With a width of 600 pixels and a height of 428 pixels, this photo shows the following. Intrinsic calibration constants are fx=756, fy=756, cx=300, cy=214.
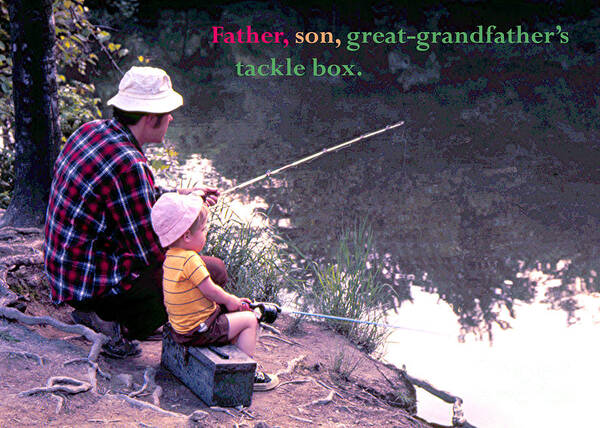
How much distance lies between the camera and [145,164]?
8.94ft

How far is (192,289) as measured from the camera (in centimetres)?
250

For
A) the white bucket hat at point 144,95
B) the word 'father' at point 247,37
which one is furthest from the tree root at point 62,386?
the word 'father' at point 247,37

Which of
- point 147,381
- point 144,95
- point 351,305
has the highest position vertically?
point 144,95

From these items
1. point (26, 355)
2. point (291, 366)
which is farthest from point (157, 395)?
point (291, 366)

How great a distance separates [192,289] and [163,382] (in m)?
0.41

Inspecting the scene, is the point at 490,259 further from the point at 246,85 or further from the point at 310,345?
the point at 246,85

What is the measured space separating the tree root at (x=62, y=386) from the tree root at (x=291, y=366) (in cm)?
88

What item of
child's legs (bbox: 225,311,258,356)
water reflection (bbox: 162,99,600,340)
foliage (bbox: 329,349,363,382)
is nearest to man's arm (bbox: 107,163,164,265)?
child's legs (bbox: 225,311,258,356)

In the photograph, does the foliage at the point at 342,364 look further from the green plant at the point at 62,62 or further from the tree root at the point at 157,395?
the green plant at the point at 62,62

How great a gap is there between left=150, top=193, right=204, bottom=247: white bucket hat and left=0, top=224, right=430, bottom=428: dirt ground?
543 mm

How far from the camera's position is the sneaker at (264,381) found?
9.17ft

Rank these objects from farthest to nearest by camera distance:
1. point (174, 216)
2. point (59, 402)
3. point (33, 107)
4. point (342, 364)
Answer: point (33, 107) → point (342, 364) → point (174, 216) → point (59, 402)

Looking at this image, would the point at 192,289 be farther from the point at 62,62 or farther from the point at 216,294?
the point at 62,62

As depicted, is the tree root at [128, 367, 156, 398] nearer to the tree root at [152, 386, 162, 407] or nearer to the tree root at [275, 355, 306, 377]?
the tree root at [152, 386, 162, 407]
